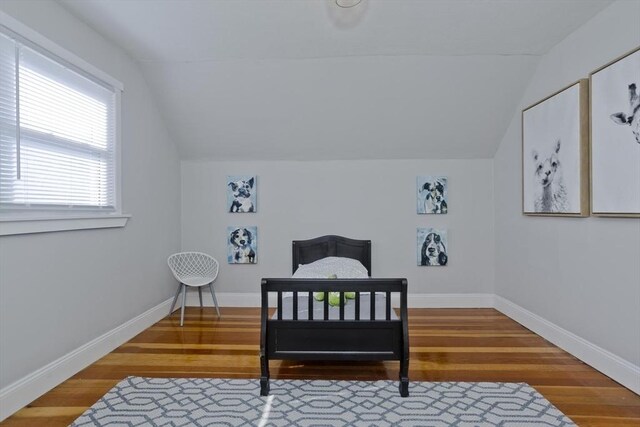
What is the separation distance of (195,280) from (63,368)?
5.42 ft

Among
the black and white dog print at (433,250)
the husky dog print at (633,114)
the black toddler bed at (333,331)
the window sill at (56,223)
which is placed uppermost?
the husky dog print at (633,114)

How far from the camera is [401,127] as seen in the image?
4602 millimetres

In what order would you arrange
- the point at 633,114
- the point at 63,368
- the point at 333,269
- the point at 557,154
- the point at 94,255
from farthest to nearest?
the point at 333,269, the point at 557,154, the point at 94,255, the point at 63,368, the point at 633,114

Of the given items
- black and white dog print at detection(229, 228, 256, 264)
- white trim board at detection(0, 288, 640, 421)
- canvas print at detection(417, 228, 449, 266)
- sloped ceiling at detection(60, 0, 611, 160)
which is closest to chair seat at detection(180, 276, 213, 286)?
white trim board at detection(0, 288, 640, 421)

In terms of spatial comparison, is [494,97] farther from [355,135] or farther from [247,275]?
[247,275]

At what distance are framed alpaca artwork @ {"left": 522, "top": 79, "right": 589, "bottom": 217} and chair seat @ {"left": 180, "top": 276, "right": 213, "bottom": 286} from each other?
3.55 m

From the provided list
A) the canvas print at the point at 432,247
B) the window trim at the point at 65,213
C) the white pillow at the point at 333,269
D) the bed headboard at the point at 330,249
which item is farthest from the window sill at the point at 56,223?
the canvas print at the point at 432,247

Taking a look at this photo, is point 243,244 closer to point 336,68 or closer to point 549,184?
point 336,68

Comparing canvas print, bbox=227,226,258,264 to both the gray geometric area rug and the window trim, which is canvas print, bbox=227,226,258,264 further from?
the gray geometric area rug

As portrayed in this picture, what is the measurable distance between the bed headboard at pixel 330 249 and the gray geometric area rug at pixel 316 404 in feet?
7.07

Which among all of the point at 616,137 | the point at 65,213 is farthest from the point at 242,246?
the point at 616,137

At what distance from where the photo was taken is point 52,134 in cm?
283

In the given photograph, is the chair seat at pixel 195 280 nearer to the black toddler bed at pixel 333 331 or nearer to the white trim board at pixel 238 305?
the white trim board at pixel 238 305

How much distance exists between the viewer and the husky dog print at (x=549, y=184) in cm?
345
